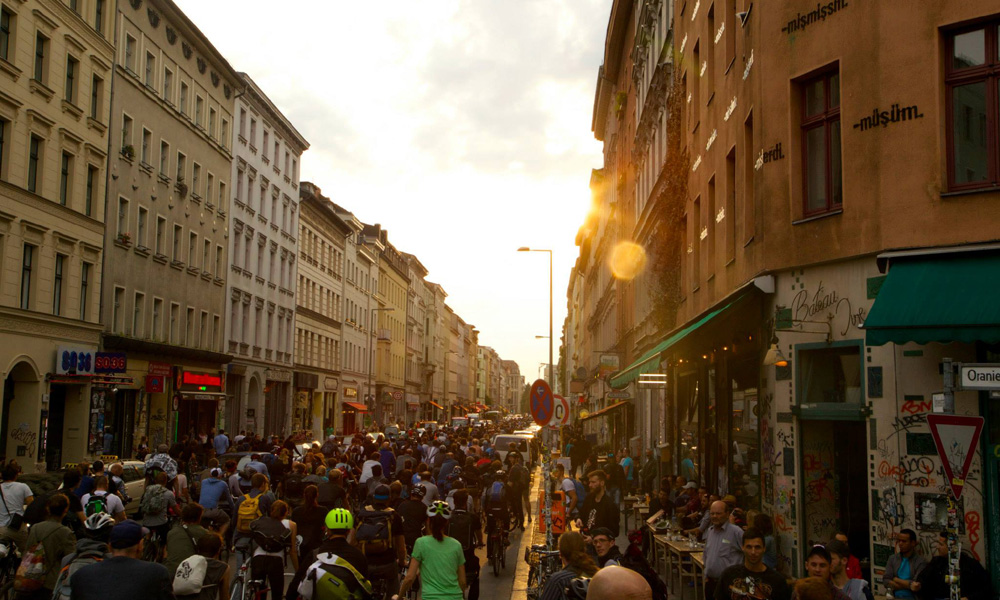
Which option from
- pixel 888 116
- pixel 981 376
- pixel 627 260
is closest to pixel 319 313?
Answer: pixel 627 260

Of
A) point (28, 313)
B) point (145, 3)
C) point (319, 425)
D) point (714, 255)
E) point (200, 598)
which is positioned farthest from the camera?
point (319, 425)

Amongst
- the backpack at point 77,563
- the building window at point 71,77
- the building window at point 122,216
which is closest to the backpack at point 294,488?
the backpack at point 77,563

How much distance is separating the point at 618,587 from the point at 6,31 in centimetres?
2968

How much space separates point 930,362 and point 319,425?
57.8 m

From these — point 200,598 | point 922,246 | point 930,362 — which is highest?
point 922,246

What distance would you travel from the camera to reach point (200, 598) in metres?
8.62

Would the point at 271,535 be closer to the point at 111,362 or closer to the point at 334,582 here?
the point at 334,582

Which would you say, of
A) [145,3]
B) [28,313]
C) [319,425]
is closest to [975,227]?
[28,313]

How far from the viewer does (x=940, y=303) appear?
10.9 metres

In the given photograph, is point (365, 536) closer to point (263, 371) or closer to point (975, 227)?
point (975, 227)

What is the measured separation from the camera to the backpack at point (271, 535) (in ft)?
37.0

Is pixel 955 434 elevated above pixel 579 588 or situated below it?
above

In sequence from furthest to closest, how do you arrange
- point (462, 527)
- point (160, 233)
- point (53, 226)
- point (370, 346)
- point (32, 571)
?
point (370, 346), point (160, 233), point (53, 226), point (462, 527), point (32, 571)

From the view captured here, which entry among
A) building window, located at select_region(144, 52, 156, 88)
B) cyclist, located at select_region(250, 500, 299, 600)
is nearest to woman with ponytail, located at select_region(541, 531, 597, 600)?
cyclist, located at select_region(250, 500, 299, 600)
